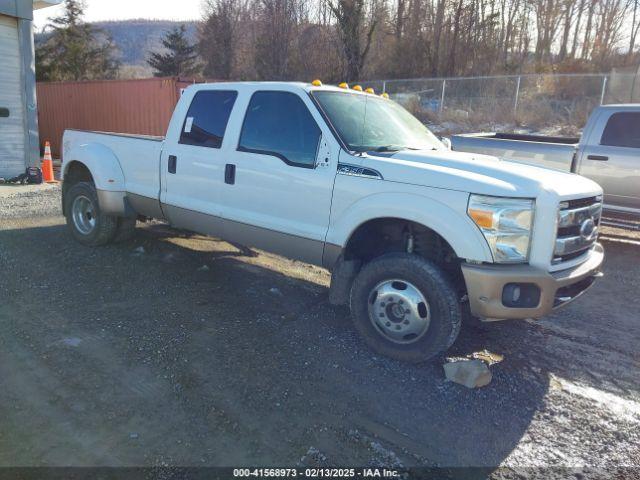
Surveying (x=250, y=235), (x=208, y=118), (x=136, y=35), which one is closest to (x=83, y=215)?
(x=208, y=118)

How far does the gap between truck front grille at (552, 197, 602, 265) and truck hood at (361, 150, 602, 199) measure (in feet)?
0.27

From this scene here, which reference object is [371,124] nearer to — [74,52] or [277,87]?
[277,87]

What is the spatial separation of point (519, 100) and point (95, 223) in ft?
54.5

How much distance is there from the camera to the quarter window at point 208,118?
5234 mm

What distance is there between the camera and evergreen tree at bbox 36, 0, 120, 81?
32.9 m

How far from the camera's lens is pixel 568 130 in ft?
54.4

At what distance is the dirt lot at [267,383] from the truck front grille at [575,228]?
0.93 meters

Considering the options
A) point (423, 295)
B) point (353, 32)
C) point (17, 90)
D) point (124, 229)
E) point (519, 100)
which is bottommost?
point (124, 229)

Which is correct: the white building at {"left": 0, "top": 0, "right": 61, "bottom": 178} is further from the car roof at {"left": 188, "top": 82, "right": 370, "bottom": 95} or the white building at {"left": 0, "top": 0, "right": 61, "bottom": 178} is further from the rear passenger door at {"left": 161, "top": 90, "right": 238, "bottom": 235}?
the car roof at {"left": 188, "top": 82, "right": 370, "bottom": 95}

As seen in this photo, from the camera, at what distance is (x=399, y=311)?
13.3 feet

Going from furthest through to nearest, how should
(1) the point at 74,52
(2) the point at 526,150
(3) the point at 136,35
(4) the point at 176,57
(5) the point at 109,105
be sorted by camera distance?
1. (3) the point at 136,35
2. (4) the point at 176,57
3. (1) the point at 74,52
4. (5) the point at 109,105
5. (2) the point at 526,150

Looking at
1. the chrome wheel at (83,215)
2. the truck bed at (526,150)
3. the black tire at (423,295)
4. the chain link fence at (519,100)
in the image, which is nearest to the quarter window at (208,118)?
the chrome wheel at (83,215)

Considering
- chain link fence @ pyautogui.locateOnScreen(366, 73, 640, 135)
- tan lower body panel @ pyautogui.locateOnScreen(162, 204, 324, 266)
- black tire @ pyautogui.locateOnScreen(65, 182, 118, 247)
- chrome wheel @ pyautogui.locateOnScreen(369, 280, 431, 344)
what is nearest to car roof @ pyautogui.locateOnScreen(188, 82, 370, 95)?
tan lower body panel @ pyautogui.locateOnScreen(162, 204, 324, 266)

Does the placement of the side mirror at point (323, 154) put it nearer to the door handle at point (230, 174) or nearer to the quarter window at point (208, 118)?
the door handle at point (230, 174)
